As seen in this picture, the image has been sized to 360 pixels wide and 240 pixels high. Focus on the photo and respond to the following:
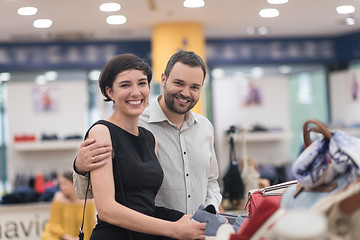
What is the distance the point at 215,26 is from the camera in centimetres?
813

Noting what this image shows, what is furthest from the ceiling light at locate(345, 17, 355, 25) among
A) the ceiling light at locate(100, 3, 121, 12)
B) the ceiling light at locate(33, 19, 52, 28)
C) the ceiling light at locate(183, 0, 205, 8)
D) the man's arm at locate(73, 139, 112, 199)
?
the man's arm at locate(73, 139, 112, 199)

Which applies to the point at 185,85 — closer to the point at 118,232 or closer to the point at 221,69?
the point at 118,232

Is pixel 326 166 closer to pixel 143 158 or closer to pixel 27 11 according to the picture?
pixel 143 158

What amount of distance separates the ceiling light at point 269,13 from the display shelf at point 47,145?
11.2 feet

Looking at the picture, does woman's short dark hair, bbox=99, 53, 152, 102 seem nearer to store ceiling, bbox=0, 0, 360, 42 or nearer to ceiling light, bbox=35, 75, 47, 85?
store ceiling, bbox=0, 0, 360, 42

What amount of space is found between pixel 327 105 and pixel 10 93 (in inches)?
229

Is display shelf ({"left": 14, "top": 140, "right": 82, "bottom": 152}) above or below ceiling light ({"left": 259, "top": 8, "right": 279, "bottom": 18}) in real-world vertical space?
below

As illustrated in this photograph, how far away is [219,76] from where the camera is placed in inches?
377

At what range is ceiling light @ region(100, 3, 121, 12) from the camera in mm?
6273

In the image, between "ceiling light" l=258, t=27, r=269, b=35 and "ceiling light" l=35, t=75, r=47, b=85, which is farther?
"ceiling light" l=35, t=75, r=47, b=85

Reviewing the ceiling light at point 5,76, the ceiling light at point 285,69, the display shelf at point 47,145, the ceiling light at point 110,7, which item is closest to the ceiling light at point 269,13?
the ceiling light at point 110,7

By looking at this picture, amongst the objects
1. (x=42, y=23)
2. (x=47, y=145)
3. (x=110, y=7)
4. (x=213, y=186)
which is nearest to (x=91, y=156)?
(x=213, y=186)

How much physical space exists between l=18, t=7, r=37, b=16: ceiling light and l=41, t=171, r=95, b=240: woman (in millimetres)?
2303

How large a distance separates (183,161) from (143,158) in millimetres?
517
